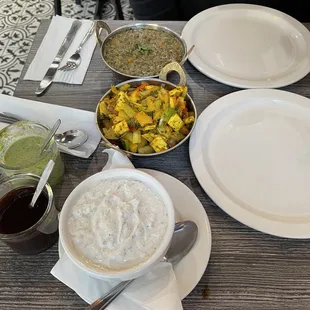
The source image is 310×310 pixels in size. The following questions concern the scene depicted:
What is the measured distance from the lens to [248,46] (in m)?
1.24

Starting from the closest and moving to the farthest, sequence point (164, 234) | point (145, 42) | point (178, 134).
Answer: point (164, 234) → point (178, 134) → point (145, 42)

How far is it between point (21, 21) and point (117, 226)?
2.56 metres

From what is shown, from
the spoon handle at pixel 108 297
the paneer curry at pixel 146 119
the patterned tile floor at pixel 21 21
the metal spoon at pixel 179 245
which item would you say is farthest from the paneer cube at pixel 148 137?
the patterned tile floor at pixel 21 21

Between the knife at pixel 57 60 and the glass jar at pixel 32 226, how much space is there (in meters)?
0.39

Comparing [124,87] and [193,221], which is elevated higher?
[124,87]

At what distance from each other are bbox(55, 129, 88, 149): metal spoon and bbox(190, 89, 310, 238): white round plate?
0.27 meters

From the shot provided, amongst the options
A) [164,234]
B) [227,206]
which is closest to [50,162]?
[164,234]

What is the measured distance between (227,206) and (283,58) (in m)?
0.61

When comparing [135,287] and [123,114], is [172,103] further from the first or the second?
[135,287]

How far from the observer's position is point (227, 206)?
0.83 metres

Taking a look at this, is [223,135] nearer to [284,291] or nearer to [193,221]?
[193,221]

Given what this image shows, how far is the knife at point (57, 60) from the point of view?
43.4 inches

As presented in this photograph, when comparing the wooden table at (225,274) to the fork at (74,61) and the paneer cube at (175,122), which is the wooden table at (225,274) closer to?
the paneer cube at (175,122)

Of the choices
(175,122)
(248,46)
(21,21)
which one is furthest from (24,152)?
(21,21)
